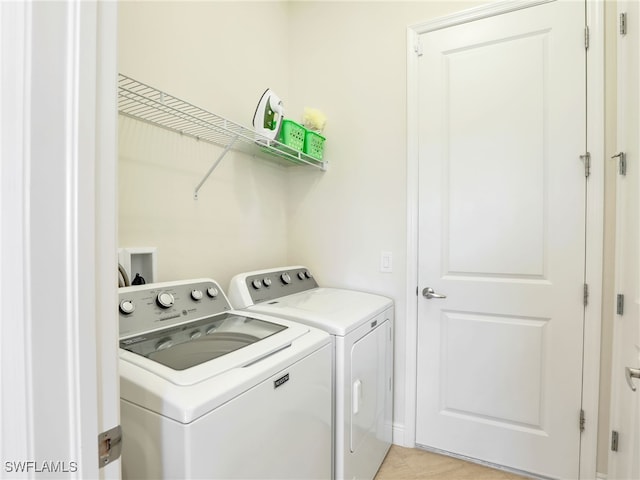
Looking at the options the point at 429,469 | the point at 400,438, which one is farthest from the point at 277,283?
the point at 429,469

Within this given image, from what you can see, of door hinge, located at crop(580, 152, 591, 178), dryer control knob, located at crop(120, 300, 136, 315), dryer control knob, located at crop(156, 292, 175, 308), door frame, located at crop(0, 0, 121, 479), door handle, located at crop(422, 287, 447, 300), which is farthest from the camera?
door handle, located at crop(422, 287, 447, 300)

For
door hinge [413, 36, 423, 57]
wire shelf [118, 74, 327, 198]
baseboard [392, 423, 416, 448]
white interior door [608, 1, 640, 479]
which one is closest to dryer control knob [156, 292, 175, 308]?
wire shelf [118, 74, 327, 198]

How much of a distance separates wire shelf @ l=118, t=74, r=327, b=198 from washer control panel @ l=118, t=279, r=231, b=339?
1.76 feet

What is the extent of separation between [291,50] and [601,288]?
2.39m

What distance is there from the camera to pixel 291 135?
1.85 metres

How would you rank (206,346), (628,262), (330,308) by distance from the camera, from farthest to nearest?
1. (330,308)
2. (628,262)
3. (206,346)

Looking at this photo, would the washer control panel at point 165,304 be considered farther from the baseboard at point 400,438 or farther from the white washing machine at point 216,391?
the baseboard at point 400,438

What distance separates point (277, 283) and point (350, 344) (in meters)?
0.65

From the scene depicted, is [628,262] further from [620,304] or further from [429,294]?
[429,294]

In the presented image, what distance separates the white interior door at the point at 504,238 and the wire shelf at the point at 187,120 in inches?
35.5

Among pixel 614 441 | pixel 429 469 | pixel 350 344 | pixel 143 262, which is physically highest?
pixel 143 262

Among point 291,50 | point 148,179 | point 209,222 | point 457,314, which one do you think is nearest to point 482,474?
point 457,314

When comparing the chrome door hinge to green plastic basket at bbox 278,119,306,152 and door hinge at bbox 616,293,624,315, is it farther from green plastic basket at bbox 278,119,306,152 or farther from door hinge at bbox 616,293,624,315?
green plastic basket at bbox 278,119,306,152

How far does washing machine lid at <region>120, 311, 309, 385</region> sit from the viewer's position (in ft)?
2.81
